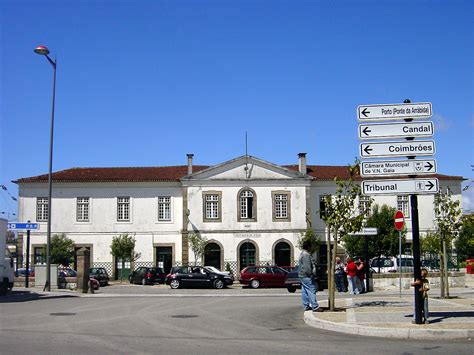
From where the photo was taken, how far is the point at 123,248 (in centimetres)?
4950

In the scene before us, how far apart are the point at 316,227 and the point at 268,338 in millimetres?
40252

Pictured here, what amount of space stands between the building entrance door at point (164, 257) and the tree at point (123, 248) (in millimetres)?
2019

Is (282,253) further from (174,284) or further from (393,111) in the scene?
(393,111)

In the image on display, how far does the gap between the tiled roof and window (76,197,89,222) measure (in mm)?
1735

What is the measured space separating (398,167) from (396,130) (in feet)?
2.82

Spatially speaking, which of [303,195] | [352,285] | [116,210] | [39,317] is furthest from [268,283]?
[39,317]

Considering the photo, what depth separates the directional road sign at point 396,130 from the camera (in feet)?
44.7

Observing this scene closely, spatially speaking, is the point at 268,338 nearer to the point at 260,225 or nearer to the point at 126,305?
the point at 126,305

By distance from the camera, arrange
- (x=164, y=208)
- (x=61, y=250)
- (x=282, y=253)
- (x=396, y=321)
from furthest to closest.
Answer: (x=164, y=208), (x=282, y=253), (x=61, y=250), (x=396, y=321)

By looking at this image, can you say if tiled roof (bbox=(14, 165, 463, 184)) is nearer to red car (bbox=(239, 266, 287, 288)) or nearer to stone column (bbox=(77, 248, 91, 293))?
red car (bbox=(239, 266, 287, 288))

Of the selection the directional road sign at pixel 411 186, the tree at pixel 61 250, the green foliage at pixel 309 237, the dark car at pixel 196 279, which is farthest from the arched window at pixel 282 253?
the directional road sign at pixel 411 186

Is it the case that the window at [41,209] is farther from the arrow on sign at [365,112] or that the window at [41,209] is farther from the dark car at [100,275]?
the arrow on sign at [365,112]

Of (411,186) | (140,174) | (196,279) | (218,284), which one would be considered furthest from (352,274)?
(140,174)

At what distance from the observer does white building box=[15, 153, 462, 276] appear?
50375 millimetres
